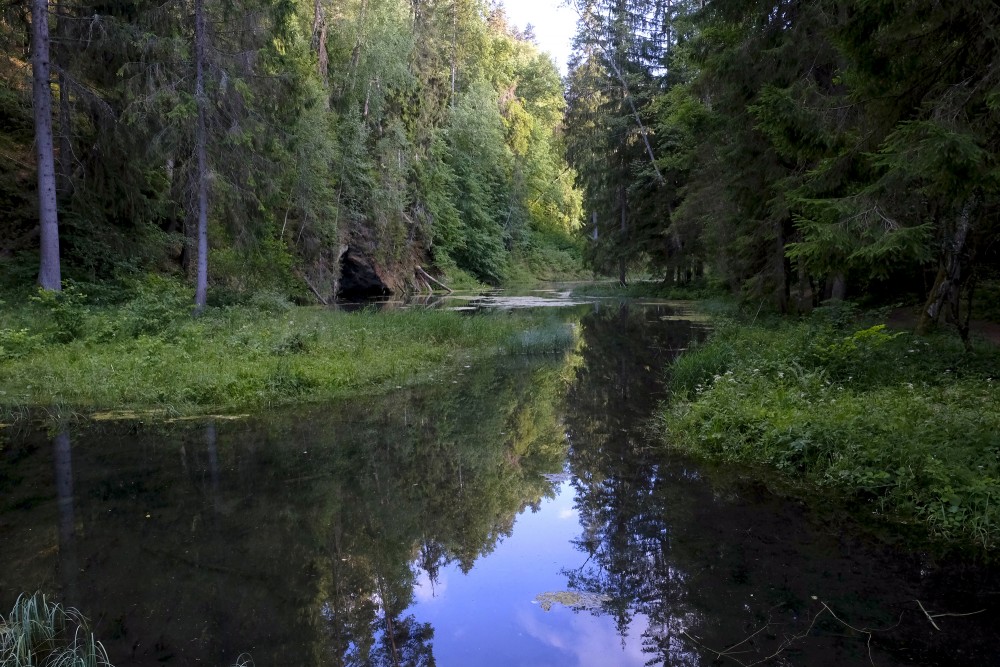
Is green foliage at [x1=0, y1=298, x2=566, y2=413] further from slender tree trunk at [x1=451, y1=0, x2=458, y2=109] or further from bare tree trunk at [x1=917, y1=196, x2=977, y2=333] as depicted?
slender tree trunk at [x1=451, y1=0, x2=458, y2=109]

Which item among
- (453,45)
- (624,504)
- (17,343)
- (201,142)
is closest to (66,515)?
(624,504)

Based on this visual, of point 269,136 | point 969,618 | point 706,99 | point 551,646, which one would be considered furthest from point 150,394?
point 706,99

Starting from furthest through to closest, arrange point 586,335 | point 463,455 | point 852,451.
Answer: point 586,335 → point 463,455 → point 852,451

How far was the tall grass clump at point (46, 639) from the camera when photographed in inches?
140

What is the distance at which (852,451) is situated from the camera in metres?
6.41

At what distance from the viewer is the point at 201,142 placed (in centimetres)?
1606

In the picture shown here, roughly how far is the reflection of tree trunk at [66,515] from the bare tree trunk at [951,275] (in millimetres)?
10200

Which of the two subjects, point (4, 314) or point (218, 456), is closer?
point (218, 456)

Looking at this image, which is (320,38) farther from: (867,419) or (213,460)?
(867,419)

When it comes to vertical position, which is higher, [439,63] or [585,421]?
[439,63]

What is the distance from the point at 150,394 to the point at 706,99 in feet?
48.6

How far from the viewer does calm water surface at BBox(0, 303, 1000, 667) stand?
162 inches

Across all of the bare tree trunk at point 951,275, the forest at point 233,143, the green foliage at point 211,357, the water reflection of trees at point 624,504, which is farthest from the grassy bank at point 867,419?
the forest at point 233,143

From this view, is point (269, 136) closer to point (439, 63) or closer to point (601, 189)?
point (601, 189)
